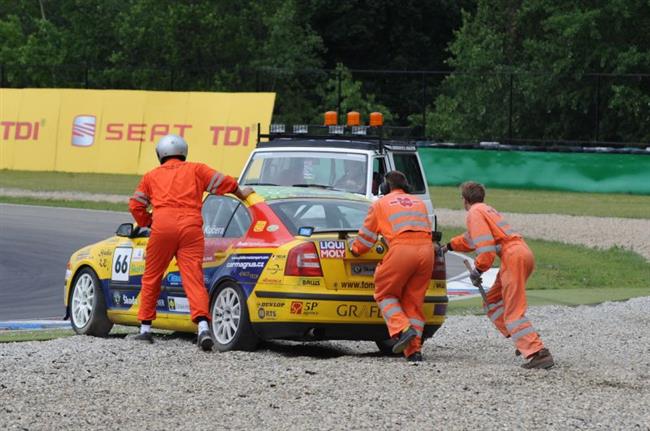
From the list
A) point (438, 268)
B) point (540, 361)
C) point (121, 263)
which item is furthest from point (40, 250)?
point (540, 361)

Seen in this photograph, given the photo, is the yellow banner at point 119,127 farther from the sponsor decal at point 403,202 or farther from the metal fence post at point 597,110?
the sponsor decal at point 403,202

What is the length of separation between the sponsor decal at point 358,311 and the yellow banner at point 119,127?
28.1 meters

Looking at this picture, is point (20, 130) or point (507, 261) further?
point (20, 130)

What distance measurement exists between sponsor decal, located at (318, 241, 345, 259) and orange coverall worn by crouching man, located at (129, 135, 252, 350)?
100cm

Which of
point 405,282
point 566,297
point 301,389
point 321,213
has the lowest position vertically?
point 301,389

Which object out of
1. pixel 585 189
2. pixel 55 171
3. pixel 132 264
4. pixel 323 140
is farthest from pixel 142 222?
pixel 55 171

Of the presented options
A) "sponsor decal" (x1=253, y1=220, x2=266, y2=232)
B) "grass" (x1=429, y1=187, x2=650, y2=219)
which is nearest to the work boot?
"sponsor decal" (x1=253, y1=220, x2=266, y2=232)

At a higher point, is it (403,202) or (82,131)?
(82,131)

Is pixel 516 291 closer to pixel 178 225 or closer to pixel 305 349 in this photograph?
pixel 305 349

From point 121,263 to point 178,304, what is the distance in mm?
956

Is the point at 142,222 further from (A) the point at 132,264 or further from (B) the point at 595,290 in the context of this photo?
(B) the point at 595,290

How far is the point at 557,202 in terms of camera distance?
37.2 metres

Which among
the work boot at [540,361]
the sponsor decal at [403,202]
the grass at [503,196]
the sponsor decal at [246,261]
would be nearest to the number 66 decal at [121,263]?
the sponsor decal at [246,261]

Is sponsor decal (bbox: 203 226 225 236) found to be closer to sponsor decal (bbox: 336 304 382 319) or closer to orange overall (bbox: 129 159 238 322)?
orange overall (bbox: 129 159 238 322)
